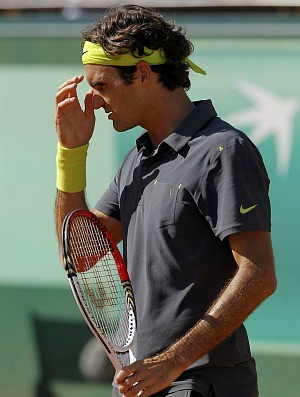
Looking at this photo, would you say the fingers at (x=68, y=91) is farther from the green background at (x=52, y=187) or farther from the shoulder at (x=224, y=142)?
the green background at (x=52, y=187)

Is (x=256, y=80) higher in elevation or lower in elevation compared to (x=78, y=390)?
higher

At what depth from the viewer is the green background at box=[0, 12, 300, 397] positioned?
15.5 feet

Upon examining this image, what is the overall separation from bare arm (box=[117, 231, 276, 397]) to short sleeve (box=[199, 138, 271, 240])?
0.13 feet

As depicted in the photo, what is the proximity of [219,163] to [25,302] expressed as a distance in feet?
7.98

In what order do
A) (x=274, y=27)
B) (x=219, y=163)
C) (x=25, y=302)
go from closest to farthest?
(x=219, y=163) < (x=274, y=27) < (x=25, y=302)

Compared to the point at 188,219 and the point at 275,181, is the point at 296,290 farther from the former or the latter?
the point at 188,219

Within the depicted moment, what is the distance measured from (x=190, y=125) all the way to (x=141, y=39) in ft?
0.98

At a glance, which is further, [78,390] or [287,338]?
[78,390]

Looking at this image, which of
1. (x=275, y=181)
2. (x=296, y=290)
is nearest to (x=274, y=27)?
(x=275, y=181)

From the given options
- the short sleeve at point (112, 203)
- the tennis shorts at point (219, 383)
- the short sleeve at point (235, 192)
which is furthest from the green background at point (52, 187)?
the short sleeve at point (235, 192)

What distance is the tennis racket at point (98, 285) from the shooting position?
280 cm

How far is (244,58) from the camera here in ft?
15.6

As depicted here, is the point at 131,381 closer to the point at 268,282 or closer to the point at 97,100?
the point at 268,282

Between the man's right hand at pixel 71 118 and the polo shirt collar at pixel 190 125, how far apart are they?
1.10ft
